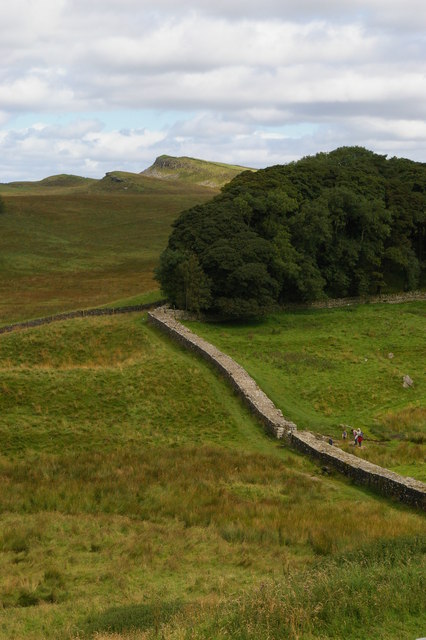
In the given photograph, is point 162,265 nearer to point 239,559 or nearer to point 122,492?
point 122,492

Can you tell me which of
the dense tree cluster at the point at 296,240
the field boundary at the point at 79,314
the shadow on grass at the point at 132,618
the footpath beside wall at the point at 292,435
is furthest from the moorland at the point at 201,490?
the dense tree cluster at the point at 296,240

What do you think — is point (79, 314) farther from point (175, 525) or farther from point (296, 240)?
point (175, 525)

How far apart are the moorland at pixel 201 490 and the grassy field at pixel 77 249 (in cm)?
2084

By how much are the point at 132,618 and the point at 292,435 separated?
15.4 metres

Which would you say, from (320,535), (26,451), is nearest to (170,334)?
(26,451)

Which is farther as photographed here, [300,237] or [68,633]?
[300,237]

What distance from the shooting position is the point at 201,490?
2098 centimetres

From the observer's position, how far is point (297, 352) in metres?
40.5

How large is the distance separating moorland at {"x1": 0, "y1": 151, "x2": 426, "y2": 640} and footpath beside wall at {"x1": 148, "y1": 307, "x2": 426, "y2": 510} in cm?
51

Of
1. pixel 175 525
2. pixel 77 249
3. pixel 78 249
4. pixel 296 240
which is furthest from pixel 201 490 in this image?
pixel 78 249

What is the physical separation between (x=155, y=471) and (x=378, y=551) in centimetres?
1006

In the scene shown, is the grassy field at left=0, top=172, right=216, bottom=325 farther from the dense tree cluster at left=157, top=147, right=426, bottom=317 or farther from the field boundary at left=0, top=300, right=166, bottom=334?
the dense tree cluster at left=157, top=147, right=426, bottom=317

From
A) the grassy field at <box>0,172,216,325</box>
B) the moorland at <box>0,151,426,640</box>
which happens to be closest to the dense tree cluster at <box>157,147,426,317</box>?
the moorland at <box>0,151,426,640</box>

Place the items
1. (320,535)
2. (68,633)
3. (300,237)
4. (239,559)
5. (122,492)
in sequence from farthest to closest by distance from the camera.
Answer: (300,237), (122,492), (320,535), (239,559), (68,633)
